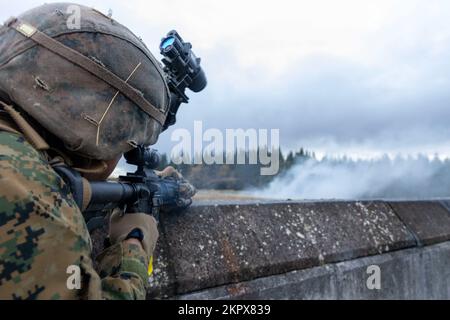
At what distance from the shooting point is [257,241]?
237 cm

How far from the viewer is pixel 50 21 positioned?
1.50m

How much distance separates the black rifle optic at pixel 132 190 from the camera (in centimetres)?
131

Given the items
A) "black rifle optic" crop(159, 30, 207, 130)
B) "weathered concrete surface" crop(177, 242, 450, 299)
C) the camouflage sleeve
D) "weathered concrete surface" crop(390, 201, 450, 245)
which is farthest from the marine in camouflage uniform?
"weathered concrete surface" crop(390, 201, 450, 245)

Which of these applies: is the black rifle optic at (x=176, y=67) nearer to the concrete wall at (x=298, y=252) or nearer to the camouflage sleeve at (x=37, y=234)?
the concrete wall at (x=298, y=252)

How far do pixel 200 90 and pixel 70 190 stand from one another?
4.54 ft

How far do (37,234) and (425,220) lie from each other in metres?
3.58

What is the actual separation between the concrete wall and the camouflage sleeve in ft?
2.68

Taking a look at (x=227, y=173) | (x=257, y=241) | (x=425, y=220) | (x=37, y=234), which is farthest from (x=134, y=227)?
(x=227, y=173)

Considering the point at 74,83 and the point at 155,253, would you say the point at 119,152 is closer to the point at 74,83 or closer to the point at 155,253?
the point at 74,83

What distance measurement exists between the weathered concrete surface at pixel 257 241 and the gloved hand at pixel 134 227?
320mm

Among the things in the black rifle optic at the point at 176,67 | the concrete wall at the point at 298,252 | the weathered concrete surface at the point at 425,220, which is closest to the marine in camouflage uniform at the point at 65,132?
the black rifle optic at the point at 176,67

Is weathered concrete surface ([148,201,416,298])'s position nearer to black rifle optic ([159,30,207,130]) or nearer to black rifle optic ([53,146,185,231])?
black rifle optic ([53,146,185,231])
